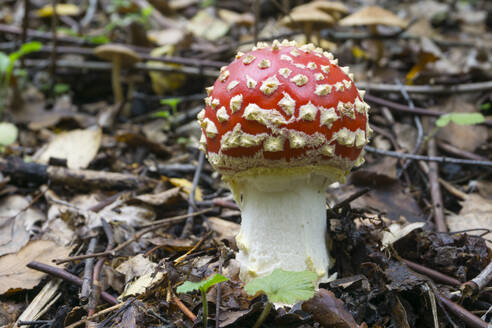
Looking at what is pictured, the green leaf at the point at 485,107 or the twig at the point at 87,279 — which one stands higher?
the green leaf at the point at 485,107

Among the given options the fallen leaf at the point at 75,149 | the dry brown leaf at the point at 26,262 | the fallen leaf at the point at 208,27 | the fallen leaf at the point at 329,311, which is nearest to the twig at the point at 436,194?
the fallen leaf at the point at 329,311

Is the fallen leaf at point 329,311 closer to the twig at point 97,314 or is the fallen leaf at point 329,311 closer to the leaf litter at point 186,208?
the leaf litter at point 186,208

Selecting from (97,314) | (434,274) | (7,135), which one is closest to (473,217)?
(434,274)

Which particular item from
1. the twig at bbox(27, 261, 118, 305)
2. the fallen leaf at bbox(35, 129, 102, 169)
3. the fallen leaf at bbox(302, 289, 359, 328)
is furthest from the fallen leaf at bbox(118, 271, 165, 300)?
the fallen leaf at bbox(35, 129, 102, 169)

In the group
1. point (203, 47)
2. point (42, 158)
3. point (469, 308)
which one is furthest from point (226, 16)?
point (469, 308)

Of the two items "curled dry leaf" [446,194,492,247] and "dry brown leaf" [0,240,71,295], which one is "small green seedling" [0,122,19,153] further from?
"curled dry leaf" [446,194,492,247]

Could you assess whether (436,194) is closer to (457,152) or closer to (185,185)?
(457,152)
